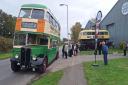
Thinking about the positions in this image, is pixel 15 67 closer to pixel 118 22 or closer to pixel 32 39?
pixel 32 39

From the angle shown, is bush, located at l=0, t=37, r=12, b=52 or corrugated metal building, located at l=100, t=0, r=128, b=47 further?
corrugated metal building, located at l=100, t=0, r=128, b=47

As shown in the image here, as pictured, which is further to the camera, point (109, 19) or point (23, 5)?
point (109, 19)

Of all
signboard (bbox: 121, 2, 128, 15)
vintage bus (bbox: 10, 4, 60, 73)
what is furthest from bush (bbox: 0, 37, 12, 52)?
vintage bus (bbox: 10, 4, 60, 73)

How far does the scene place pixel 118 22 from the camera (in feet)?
231

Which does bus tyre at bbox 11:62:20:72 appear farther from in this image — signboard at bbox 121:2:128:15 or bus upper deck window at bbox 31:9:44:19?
signboard at bbox 121:2:128:15

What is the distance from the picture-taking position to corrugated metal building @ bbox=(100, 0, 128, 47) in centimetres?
A: 6543

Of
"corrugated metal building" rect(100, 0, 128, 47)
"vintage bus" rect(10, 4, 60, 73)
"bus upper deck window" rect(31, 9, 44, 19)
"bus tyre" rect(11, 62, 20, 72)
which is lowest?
"bus tyre" rect(11, 62, 20, 72)

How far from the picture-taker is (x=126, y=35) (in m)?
64.1

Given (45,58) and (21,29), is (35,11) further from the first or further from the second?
(45,58)

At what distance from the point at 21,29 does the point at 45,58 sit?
2.52 metres

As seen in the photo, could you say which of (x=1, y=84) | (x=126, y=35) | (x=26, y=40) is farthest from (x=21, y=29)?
(x=126, y=35)

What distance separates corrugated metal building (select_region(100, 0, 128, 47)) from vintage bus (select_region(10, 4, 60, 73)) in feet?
130

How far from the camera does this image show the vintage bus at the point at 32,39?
76.3 feet

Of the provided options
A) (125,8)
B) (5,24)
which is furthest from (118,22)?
(5,24)
